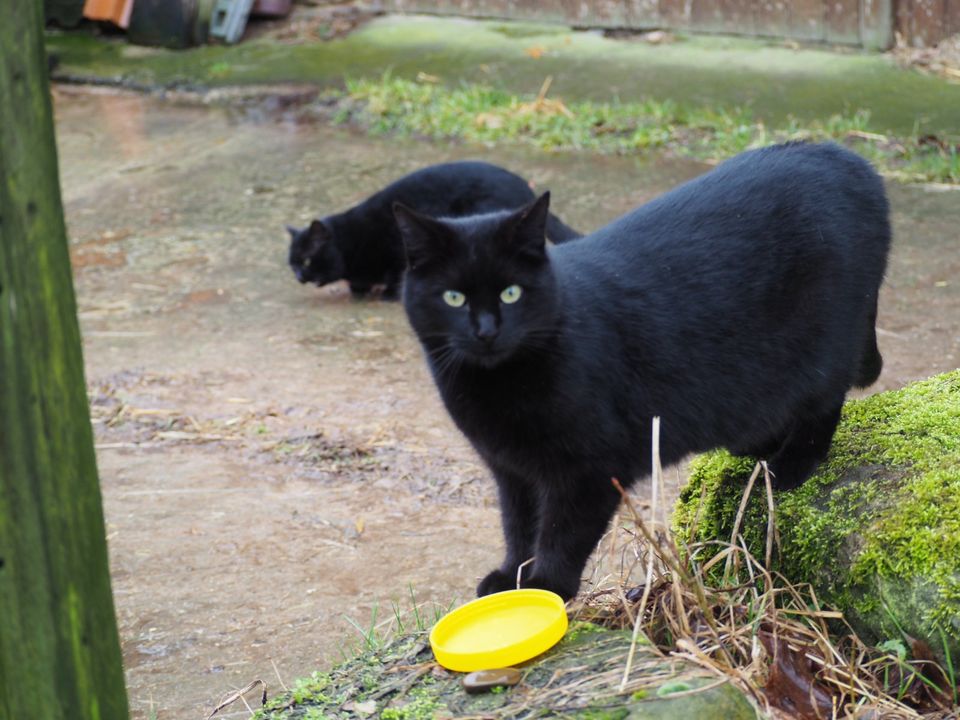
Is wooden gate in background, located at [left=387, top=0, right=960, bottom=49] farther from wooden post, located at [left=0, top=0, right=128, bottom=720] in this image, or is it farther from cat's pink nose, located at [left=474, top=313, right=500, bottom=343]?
wooden post, located at [left=0, top=0, right=128, bottom=720]

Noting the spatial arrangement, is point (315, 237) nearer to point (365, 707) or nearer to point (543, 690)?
point (365, 707)

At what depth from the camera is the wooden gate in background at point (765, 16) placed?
7.64 m

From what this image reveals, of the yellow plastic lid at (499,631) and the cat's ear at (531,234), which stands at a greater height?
the cat's ear at (531,234)

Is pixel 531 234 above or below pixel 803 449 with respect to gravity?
above

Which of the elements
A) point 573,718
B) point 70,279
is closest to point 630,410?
point 573,718

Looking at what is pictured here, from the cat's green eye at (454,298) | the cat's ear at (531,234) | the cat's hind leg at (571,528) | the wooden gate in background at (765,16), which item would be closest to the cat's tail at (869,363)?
the cat's hind leg at (571,528)

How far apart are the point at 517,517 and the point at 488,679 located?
0.87m

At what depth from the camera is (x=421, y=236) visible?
2.71 meters

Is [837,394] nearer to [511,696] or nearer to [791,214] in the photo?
[791,214]

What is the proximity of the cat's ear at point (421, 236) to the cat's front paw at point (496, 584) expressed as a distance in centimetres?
77

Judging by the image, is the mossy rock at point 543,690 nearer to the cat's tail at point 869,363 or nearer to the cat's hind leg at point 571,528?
the cat's hind leg at point 571,528

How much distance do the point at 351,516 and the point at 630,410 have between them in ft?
4.84

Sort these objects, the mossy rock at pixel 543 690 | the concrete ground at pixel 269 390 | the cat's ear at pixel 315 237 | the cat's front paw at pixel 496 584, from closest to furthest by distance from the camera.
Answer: the mossy rock at pixel 543 690, the cat's front paw at pixel 496 584, the concrete ground at pixel 269 390, the cat's ear at pixel 315 237

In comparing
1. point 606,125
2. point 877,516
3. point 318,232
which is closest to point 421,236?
point 877,516
